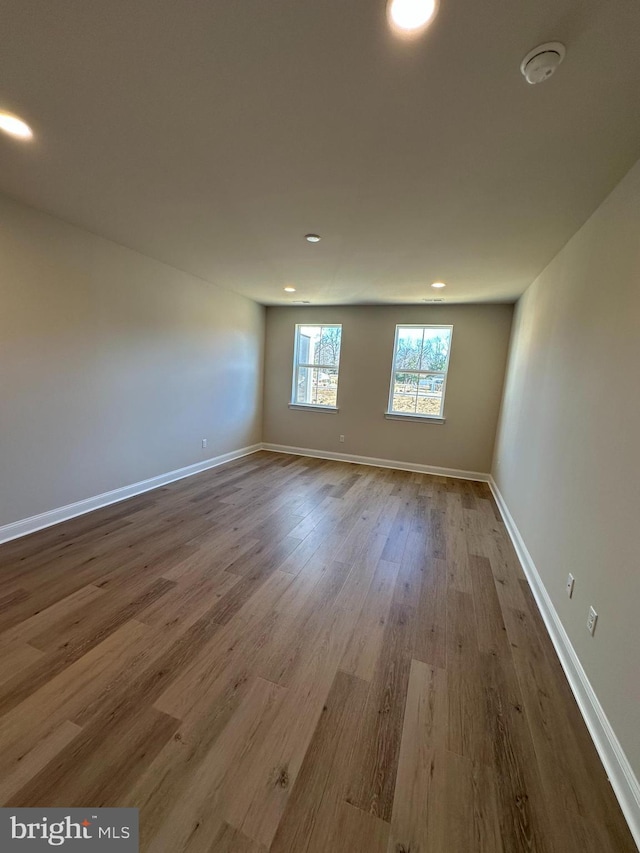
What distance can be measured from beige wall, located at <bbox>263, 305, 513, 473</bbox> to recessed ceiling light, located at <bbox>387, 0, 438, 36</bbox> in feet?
13.6

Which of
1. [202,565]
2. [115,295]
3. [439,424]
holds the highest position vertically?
[115,295]

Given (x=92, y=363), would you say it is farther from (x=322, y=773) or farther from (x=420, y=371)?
(x=420, y=371)

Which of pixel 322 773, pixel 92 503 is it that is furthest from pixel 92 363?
pixel 322 773

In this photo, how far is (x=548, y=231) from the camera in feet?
7.70

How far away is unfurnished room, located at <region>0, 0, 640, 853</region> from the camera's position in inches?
42.6

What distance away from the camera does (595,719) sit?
4.55ft

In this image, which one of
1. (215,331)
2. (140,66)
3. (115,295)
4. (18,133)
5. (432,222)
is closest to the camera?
(140,66)

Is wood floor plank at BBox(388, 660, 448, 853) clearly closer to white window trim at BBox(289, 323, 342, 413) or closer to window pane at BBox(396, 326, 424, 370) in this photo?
window pane at BBox(396, 326, 424, 370)

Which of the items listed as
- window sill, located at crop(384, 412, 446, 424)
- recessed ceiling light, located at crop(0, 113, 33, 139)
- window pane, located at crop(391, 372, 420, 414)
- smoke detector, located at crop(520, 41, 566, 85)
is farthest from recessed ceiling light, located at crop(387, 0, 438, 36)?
window sill, located at crop(384, 412, 446, 424)

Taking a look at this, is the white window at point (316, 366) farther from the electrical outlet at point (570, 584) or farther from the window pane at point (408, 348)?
the electrical outlet at point (570, 584)

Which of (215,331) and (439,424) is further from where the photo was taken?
(439,424)

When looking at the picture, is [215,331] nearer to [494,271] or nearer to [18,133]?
[18,133]

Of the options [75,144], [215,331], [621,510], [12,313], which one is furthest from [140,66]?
[215,331]

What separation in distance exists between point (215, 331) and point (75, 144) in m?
2.87
